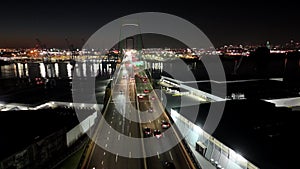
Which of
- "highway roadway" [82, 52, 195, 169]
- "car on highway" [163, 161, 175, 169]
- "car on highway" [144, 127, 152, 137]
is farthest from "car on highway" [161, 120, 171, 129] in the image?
"car on highway" [163, 161, 175, 169]

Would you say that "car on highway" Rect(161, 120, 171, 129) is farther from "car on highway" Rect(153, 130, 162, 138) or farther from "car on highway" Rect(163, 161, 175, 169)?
"car on highway" Rect(163, 161, 175, 169)

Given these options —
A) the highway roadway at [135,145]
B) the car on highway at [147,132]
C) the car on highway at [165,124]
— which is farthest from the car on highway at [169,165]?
the car on highway at [165,124]

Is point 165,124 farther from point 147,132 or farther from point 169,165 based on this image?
point 169,165

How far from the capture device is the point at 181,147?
189 inches

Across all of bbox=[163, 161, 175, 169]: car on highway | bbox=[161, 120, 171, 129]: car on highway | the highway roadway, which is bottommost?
the highway roadway

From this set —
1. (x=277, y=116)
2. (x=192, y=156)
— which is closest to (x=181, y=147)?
(x=192, y=156)

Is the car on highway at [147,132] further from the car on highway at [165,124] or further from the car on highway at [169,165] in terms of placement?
the car on highway at [169,165]

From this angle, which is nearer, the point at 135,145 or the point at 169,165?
the point at 169,165

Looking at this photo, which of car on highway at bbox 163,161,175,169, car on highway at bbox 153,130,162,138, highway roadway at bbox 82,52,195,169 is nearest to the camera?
car on highway at bbox 163,161,175,169

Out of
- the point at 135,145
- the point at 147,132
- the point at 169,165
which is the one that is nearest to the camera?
the point at 169,165

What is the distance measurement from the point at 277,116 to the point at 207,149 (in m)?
2.12

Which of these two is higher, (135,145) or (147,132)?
(147,132)

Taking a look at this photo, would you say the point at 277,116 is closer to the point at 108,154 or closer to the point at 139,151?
the point at 139,151

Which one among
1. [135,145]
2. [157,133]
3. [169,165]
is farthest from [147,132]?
[169,165]
